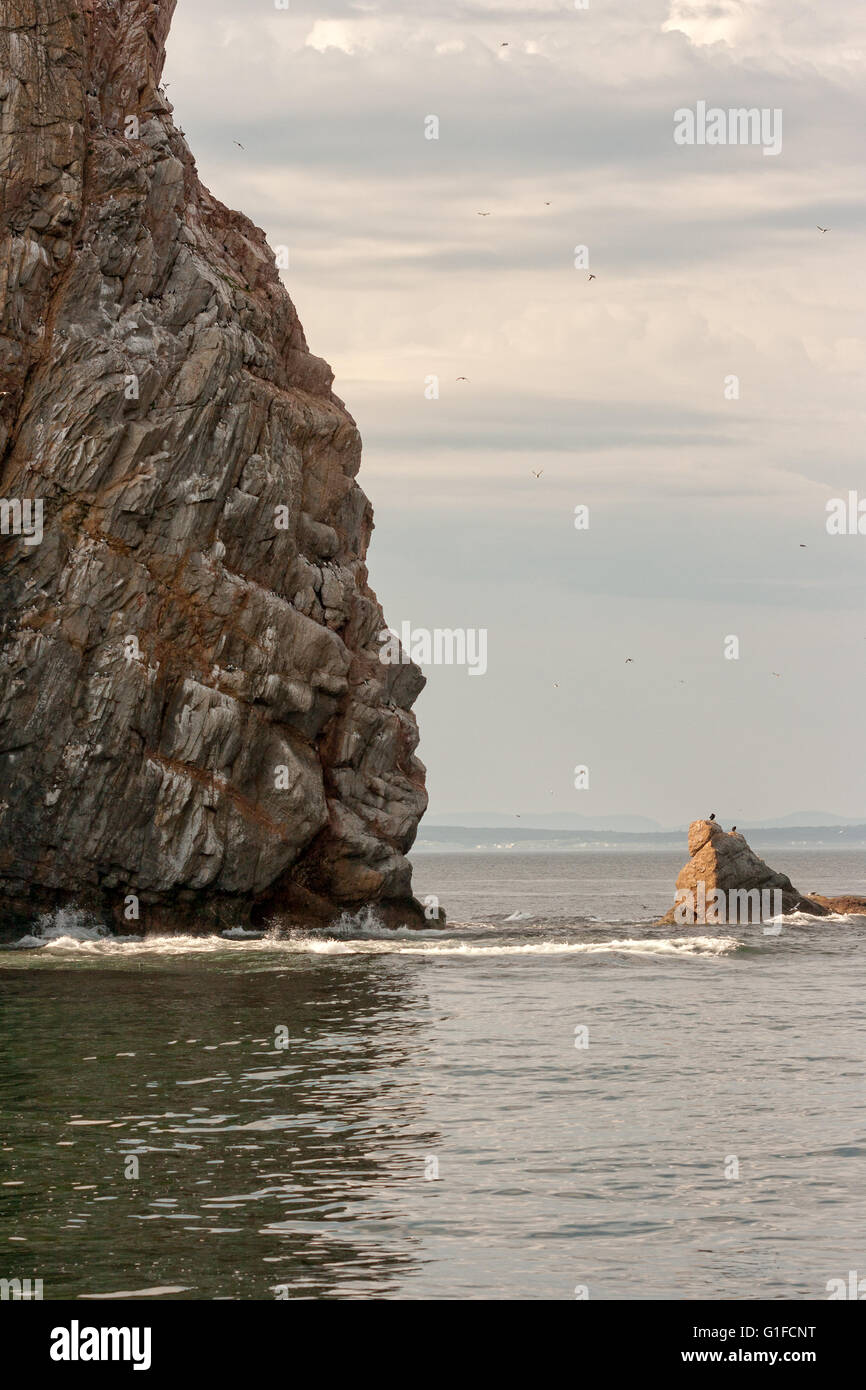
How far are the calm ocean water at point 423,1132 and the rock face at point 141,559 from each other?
910cm

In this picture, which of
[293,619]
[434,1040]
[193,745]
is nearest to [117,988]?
[434,1040]

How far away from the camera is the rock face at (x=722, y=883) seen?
86.6m

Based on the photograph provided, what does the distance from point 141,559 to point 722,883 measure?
122 feet

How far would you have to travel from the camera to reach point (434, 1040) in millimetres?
42594

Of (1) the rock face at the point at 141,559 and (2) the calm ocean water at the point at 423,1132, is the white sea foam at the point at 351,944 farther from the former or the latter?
(2) the calm ocean water at the point at 423,1132

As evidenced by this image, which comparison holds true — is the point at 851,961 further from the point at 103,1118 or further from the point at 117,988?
the point at 103,1118

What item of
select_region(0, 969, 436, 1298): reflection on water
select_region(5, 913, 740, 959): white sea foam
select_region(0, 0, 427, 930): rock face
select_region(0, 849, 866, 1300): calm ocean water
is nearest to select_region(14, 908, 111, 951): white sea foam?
select_region(5, 913, 740, 959): white sea foam

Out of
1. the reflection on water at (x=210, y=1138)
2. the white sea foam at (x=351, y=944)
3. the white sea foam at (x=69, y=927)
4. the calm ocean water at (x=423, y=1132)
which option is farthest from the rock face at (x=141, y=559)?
the reflection on water at (x=210, y=1138)

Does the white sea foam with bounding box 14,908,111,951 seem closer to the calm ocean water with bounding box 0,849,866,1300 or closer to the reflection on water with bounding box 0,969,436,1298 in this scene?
the calm ocean water with bounding box 0,849,866,1300

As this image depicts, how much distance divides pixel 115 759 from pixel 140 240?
22.5m

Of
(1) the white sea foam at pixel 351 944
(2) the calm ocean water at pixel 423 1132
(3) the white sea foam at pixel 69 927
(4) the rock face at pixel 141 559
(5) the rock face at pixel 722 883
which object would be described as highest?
(4) the rock face at pixel 141 559

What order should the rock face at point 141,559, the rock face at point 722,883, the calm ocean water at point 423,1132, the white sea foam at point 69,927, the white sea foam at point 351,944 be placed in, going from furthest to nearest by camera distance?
the rock face at point 722,883 < the white sea foam at point 69,927 < the rock face at point 141,559 < the white sea foam at point 351,944 < the calm ocean water at point 423,1132

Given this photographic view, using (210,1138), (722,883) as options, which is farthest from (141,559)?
(210,1138)

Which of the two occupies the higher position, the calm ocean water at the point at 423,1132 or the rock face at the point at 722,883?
the rock face at the point at 722,883
